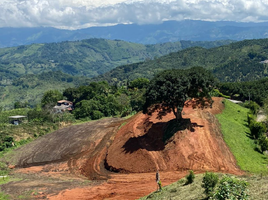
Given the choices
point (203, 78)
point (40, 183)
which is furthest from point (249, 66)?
point (40, 183)

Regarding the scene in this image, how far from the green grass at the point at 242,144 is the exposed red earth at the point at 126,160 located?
99 centimetres

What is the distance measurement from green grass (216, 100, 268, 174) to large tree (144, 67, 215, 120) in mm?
6183

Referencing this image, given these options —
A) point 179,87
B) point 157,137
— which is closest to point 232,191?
point 179,87

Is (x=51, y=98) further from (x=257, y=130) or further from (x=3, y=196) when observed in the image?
(x=257, y=130)

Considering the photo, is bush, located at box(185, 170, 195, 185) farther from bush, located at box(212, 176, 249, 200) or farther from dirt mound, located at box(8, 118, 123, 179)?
dirt mound, located at box(8, 118, 123, 179)

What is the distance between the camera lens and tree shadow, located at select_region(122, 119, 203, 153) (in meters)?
33.4

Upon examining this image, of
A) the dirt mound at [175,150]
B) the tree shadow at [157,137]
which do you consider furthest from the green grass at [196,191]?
the tree shadow at [157,137]

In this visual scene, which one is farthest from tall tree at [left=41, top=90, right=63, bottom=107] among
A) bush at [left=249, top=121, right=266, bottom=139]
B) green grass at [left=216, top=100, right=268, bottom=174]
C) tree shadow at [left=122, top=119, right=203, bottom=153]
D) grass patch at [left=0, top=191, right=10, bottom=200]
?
bush at [left=249, top=121, right=266, bottom=139]

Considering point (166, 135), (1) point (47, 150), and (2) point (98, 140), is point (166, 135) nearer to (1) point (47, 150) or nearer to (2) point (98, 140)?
(2) point (98, 140)

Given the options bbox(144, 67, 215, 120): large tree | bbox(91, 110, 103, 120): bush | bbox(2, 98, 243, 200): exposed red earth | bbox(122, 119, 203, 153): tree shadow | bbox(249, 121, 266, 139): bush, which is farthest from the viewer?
bbox(91, 110, 103, 120): bush

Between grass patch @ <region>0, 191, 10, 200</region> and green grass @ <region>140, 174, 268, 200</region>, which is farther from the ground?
green grass @ <region>140, 174, 268, 200</region>

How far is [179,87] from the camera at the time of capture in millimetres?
31672

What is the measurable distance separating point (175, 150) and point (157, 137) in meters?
4.73

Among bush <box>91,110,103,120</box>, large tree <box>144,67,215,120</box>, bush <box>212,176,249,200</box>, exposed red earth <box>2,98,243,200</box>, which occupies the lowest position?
exposed red earth <box>2,98,243,200</box>
